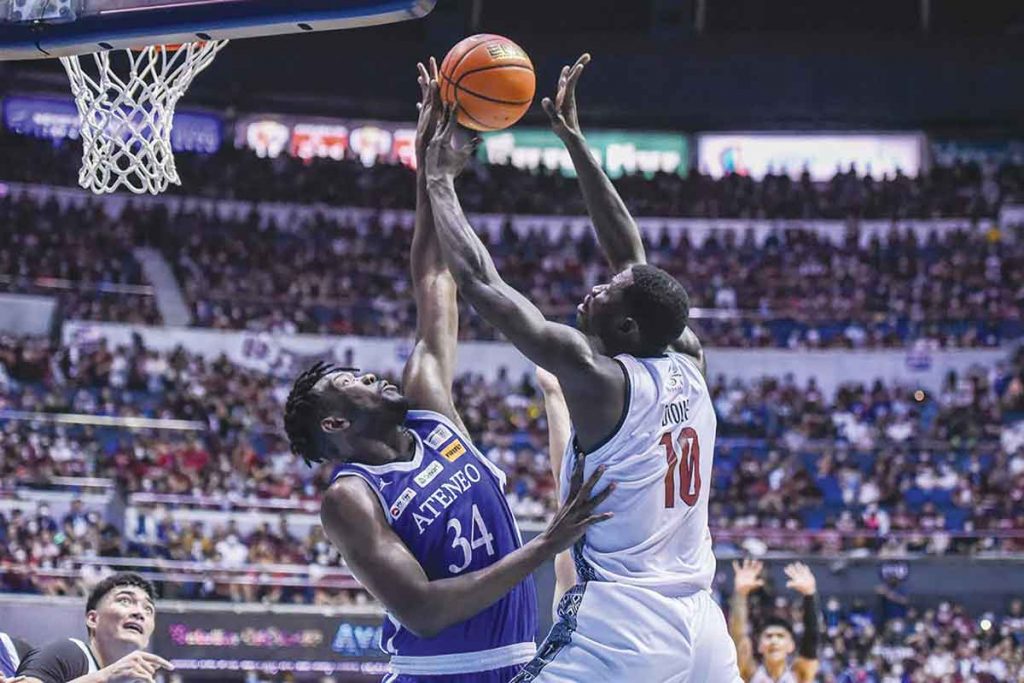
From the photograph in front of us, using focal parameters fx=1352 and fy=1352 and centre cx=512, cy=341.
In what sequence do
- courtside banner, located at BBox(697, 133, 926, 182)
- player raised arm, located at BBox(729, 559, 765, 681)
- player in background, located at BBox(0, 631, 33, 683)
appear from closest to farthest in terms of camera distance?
1. player in background, located at BBox(0, 631, 33, 683)
2. player raised arm, located at BBox(729, 559, 765, 681)
3. courtside banner, located at BBox(697, 133, 926, 182)

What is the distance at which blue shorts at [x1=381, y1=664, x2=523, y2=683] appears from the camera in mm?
3918

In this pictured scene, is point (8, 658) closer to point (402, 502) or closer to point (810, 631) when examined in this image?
point (402, 502)

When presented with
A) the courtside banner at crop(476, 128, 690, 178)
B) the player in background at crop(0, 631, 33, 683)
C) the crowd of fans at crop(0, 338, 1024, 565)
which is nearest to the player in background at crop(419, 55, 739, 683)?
the player in background at crop(0, 631, 33, 683)

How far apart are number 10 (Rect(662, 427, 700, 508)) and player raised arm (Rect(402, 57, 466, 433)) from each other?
0.75m

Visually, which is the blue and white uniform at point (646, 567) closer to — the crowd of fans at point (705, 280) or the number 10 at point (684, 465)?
the number 10 at point (684, 465)

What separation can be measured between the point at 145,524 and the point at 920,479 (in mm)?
11079

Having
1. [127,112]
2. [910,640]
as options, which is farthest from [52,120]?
[127,112]

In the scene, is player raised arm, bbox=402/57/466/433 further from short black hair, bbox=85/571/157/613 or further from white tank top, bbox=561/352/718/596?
short black hair, bbox=85/571/157/613

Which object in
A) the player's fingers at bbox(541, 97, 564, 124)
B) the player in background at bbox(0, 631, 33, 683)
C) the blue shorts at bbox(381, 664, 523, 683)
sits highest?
the player's fingers at bbox(541, 97, 564, 124)

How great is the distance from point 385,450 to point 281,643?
1193 centimetres

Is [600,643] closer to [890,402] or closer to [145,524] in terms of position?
[145,524]

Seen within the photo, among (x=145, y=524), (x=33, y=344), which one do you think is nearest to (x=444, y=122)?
(x=145, y=524)

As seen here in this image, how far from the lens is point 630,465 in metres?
3.71

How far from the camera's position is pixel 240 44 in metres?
26.9
